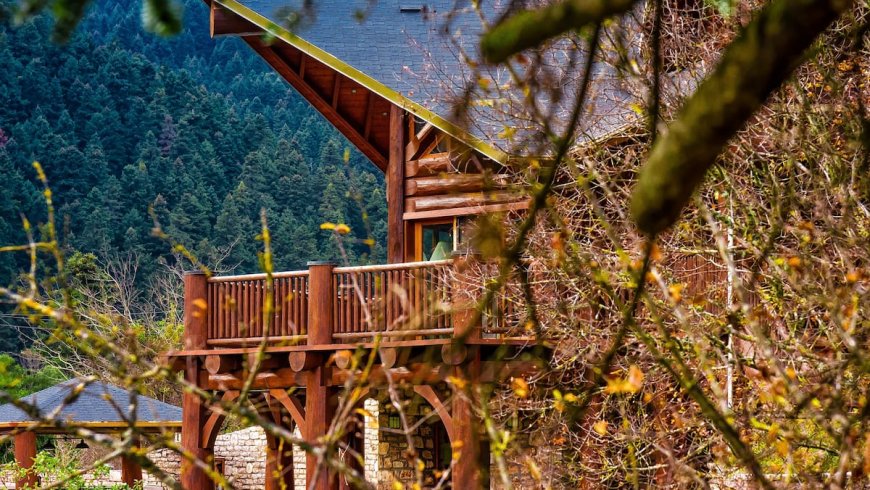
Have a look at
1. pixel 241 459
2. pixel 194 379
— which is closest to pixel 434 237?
pixel 194 379

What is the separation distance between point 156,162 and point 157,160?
0.42 feet

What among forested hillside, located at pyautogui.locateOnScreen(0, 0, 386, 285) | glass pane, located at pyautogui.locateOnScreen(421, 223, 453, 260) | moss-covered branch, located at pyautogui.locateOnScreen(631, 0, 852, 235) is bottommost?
moss-covered branch, located at pyautogui.locateOnScreen(631, 0, 852, 235)

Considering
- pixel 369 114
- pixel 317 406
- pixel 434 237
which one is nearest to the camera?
pixel 317 406

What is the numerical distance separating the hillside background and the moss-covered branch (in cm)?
3994

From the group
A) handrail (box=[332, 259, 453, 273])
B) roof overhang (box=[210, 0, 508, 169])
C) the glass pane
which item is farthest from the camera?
the glass pane

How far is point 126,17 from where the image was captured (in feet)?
199

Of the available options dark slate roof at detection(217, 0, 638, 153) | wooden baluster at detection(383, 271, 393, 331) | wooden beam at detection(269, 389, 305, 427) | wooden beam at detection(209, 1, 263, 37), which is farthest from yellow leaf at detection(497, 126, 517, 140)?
wooden beam at detection(209, 1, 263, 37)

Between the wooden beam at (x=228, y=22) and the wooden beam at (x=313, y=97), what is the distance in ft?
0.79

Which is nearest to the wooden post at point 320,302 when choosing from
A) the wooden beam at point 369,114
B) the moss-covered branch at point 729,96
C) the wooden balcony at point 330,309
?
the wooden balcony at point 330,309

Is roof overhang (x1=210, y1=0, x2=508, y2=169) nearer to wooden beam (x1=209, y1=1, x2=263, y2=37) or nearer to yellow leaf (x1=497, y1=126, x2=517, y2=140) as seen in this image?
wooden beam (x1=209, y1=1, x2=263, y2=37)

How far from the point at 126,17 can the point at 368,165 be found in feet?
58.6

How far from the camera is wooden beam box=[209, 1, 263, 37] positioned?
55.0 ft

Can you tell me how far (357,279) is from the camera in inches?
610

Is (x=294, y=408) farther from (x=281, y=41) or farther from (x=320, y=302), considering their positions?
(x=281, y=41)
